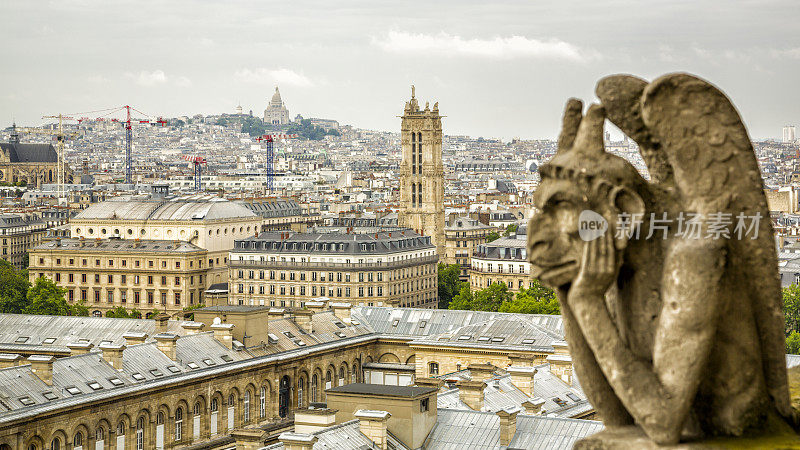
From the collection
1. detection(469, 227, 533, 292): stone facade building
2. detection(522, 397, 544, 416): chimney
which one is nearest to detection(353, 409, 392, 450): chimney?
detection(522, 397, 544, 416): chimney

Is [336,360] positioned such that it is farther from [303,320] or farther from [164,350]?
[164,350]

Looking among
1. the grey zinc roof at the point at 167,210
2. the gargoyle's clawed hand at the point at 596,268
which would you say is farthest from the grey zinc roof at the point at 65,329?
the grey zinc roof at the point at 167,210

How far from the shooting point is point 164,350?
67188mm

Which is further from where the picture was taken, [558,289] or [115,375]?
[115,375]

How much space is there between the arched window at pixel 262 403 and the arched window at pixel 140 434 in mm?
10502

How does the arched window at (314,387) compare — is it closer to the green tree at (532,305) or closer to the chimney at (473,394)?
the chimney at (473,394)

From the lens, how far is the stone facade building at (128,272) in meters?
148

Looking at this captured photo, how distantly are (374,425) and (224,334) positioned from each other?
2581 cm

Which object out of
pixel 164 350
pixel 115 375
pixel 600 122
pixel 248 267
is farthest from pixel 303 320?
pixel 600 122

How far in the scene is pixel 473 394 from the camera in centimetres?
5559

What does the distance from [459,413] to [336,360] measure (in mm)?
29360

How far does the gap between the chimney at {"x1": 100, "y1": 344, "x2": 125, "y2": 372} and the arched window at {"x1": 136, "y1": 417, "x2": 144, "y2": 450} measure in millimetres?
2510

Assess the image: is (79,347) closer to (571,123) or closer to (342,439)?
(342,439)

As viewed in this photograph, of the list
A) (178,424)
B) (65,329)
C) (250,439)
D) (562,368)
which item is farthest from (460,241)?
(250,439)
